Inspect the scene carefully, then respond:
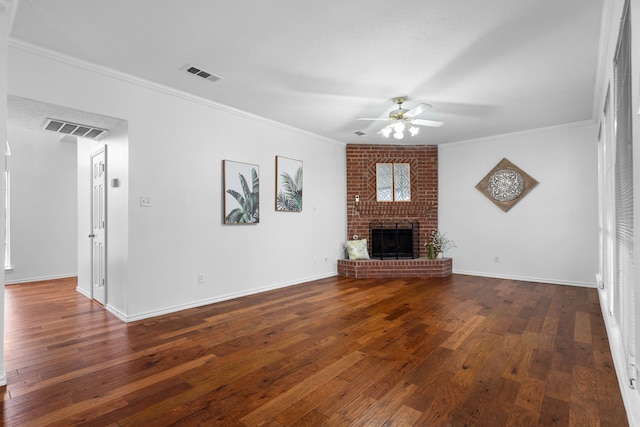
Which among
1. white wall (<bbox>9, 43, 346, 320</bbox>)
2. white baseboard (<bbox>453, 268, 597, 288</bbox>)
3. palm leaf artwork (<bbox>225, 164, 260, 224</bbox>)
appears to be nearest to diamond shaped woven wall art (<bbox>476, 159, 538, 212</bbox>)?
white baseboard (<bbox>453, 268, 597, 288</bbox>)

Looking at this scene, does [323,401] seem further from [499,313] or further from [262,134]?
[262,134]

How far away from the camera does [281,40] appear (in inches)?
110

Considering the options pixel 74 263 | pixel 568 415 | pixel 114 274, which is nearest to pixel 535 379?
pixel 568 415

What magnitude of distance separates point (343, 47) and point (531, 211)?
4542 millimetres

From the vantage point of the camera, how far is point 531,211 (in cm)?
561

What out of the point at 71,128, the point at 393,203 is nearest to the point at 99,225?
the point at 71,128

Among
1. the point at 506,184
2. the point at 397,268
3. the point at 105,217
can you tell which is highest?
the point at 506,184

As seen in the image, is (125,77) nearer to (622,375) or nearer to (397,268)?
(622,375)

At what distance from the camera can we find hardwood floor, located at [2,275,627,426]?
1854mm

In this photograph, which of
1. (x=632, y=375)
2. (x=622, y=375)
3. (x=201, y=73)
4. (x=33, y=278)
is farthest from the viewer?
(x=33, y=278)

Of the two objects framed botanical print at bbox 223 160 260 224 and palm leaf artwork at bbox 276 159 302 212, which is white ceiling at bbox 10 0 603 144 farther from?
palm leaf artwork at bbox 276 159 302 212

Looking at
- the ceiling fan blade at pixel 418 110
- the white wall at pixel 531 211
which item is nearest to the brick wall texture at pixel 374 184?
the white wall at pixel 531 211

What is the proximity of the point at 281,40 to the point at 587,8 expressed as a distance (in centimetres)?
225

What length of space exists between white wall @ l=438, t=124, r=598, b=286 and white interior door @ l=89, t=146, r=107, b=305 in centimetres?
563
